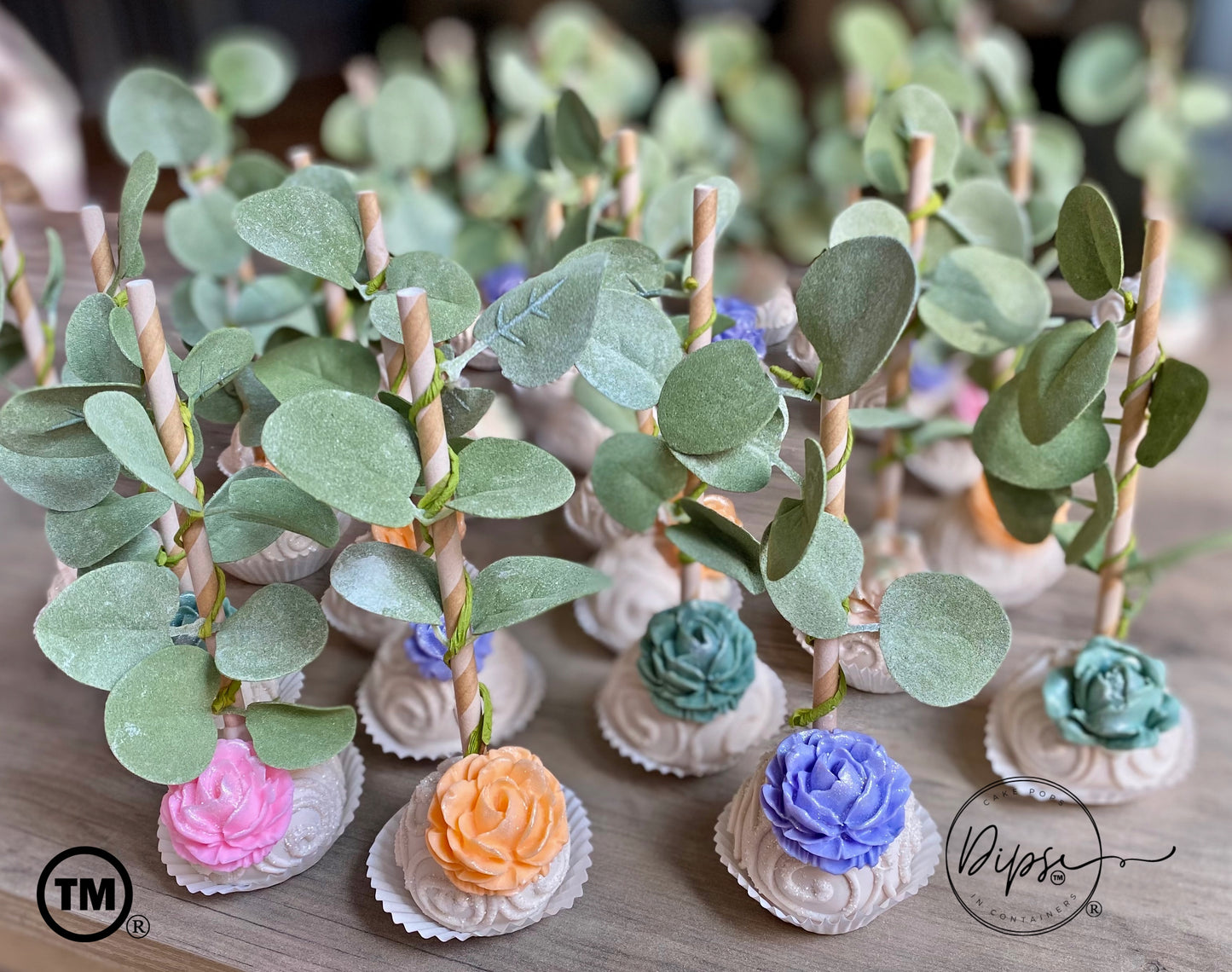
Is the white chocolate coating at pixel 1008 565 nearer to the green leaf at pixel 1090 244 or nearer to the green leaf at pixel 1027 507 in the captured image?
the green leaf at pixel 1027 507

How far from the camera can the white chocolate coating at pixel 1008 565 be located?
80 cm

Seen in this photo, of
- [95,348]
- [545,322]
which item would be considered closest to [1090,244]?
[545,322]

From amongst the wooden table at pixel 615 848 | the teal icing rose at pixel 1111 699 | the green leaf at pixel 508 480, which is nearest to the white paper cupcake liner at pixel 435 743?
the wooden table at pixel 615 848

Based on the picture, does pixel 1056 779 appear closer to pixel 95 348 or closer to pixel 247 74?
pixel 95 348

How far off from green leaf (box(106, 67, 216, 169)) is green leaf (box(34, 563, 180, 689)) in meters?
0.36

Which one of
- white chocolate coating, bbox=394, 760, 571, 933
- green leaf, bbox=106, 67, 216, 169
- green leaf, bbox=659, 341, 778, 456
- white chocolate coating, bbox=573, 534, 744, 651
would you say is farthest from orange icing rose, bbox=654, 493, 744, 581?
green leaf, bbox=106, 67, 216, 169

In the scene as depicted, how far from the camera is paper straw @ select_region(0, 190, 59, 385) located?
0.73 m

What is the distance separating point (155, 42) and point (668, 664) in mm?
2146

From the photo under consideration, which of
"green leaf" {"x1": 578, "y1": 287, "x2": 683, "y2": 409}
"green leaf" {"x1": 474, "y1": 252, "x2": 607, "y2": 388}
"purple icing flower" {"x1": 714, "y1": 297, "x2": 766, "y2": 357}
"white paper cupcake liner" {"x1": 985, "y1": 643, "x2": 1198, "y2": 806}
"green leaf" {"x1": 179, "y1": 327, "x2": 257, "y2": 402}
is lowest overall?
"white paper cupcake liner" {"x1": 985, "y1": 643, "x2": 1198, "y2": 806}

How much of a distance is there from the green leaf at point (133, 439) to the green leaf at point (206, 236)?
30 cm

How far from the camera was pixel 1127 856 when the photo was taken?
634mm

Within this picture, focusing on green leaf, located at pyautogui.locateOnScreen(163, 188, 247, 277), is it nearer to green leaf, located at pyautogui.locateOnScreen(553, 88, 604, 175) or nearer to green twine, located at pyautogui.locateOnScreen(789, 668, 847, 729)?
green leaf, located at pyautogui.locateOnScreen(553, 88, 604, 175)

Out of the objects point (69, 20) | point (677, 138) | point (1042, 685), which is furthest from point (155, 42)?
point (1042, 685)

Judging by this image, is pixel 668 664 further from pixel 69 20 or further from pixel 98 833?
pixel 69 20
